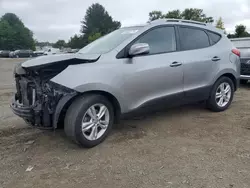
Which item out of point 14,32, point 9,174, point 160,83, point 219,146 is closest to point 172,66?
point 160,83

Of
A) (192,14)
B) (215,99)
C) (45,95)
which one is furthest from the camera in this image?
(192,14)

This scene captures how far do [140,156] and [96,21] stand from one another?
84.3 meters

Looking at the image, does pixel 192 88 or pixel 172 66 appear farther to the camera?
pixel 192 88

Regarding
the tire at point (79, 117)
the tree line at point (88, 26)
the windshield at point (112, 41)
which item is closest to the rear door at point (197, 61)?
the windshield at point (112, 41)

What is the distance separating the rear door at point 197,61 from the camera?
15.3 feet

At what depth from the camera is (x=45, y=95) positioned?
3422mm

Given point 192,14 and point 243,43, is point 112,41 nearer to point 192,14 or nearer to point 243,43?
point 243,43

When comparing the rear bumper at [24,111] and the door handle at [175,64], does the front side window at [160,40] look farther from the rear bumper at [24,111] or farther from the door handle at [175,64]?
the rear bumper at [24,111]

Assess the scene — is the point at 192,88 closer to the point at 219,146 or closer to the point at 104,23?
the point at 219,146

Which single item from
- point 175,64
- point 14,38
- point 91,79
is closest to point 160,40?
point 175,64

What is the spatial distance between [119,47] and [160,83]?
86 centimetres

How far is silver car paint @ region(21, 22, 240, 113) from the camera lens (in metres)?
3.52

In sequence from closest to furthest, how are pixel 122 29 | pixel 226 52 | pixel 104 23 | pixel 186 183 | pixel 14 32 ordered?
pixel 186 183, pixel 122 29, pixel 226 52, pixel 14 32, pixel 104 23

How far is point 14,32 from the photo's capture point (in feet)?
238
